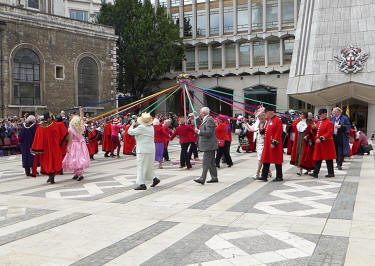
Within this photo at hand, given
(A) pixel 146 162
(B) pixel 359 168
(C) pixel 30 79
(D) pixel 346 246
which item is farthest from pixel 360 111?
(D) pixel 346 246

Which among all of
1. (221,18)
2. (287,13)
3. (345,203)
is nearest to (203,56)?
(221,18)

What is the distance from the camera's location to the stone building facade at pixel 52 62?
90.1 feet

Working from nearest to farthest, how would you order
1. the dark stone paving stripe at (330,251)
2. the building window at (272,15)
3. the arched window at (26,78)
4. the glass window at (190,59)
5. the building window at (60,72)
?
the dark stone paving stripe at (330,251) → the arched window at (26,78) → the building window at (60,72) → the building window at (272,15) → the glass window at (190,59)

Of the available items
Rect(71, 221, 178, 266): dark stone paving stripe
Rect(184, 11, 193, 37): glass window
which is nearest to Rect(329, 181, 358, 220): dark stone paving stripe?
Rect(71, 221, 178, 266): dark stone paving stripe

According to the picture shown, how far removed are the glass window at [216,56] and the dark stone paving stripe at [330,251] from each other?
1533 inches

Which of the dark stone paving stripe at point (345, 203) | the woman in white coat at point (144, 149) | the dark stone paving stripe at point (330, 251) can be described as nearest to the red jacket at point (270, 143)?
the dark stone paving stripe at point (345, 203)

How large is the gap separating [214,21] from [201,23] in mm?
1455

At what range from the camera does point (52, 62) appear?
99.1 feet

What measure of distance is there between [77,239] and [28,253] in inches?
28.1

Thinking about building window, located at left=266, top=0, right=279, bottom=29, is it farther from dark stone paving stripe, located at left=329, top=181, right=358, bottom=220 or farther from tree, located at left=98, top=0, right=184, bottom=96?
dark stone paving stripe, located at left=329, top=181, right=358, bottom=220

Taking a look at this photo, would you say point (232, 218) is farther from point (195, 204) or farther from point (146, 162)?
point (146, 162)

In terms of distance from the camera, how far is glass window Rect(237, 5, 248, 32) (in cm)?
4169

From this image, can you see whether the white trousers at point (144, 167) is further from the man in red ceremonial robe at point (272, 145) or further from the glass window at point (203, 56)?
the glass window at point (203, 56)

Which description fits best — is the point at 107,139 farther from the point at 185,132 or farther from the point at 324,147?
the point at 324,147
